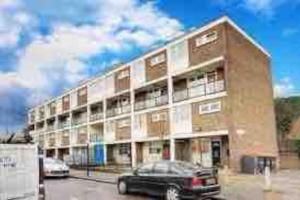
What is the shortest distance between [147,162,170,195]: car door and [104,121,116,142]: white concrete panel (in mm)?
31978

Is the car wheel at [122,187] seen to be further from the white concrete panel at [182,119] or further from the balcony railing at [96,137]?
the balcony railing at [96,137]

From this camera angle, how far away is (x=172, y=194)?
766 inches

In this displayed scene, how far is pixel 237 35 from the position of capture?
37.8m

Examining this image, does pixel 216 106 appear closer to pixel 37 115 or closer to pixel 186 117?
pixel 186 117

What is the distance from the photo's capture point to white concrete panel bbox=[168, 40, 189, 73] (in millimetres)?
40344

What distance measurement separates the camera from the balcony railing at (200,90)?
36906 mm

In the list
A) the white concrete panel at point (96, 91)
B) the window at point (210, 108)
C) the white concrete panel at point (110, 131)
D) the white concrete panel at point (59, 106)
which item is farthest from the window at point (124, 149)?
the white concrete panel at point (59, 106)

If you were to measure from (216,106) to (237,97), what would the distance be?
1.61m

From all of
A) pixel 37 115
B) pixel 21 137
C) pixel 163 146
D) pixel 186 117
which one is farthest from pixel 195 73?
pixel 37 115

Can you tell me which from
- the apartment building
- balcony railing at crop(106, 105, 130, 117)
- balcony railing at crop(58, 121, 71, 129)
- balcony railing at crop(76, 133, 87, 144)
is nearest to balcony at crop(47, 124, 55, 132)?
balcony railing at crop(58, 121, 71, 129)

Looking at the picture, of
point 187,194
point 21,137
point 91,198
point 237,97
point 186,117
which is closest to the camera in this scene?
point 21,137

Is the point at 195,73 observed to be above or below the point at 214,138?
above

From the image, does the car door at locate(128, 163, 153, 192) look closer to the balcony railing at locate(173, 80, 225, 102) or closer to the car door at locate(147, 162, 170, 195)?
the car door at locate(147, 162, 170, 195)

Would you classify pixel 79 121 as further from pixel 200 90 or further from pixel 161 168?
pixel 161 168
